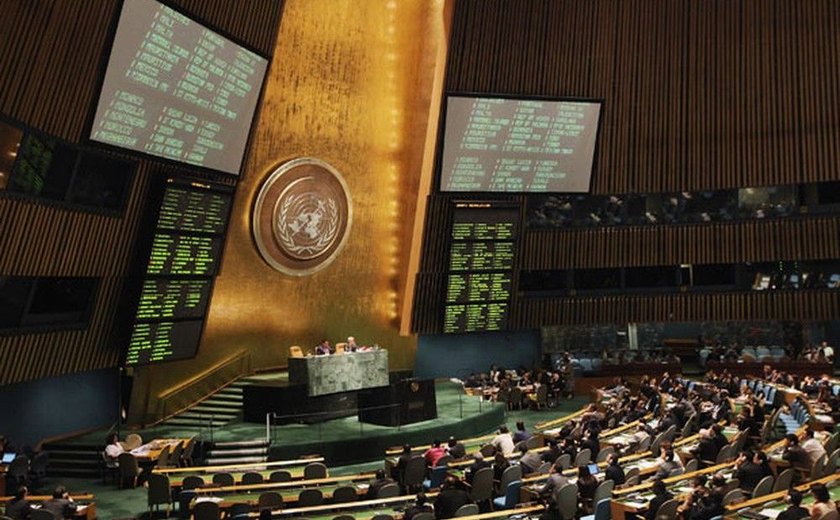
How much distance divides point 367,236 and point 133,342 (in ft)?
26.8

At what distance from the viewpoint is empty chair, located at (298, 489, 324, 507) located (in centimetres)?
1083

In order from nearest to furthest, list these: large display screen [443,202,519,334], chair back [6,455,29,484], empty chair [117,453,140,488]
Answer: chair back [6,455,29,484], empty chair [117,453,140,488], large display screen [443,202,519,334]

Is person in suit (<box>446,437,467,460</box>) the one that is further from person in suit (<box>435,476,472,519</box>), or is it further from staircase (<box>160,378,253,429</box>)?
staircase (<box>160,378,253,429</box>)

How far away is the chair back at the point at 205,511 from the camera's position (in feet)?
33.5

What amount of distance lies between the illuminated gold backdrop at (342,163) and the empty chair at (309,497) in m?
8.77

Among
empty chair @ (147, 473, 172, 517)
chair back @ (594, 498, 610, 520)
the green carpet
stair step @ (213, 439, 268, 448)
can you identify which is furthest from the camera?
stair step @ (213, 439, 268, 448)

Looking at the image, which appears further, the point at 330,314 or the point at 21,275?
the point at 330,314

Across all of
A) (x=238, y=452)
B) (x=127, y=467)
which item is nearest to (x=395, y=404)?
(x=238, y=452)

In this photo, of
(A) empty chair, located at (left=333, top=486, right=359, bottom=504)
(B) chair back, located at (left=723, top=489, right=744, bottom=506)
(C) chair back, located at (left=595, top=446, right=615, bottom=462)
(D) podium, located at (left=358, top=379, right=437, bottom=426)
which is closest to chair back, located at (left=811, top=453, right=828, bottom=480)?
(B) chair back, located at (left=723, top=489, right=744, bottom=506)

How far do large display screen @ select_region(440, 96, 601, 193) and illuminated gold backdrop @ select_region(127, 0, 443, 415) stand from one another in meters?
2.13

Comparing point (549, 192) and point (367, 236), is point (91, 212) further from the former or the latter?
point (549, 192)

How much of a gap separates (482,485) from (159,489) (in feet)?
15.3

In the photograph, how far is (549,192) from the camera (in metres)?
22.6

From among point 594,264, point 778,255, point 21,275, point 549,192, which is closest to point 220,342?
point 21,275
